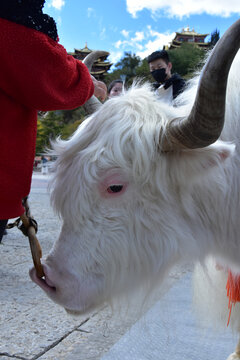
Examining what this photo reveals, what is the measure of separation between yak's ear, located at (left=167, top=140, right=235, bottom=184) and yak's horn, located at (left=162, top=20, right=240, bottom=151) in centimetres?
6

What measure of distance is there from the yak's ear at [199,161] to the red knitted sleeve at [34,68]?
555 millimetres

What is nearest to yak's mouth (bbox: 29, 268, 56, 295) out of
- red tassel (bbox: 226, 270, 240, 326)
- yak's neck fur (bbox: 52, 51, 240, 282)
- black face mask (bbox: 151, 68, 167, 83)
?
yak's neck fur (bbox: 52, 51, 240, 282)

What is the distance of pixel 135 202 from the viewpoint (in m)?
1.66

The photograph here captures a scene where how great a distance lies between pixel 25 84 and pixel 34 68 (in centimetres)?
7

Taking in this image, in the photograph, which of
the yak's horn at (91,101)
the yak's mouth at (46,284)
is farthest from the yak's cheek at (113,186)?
the yak's horn at (91,101)

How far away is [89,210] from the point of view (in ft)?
5.32

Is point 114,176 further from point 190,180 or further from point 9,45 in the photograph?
point 9,45

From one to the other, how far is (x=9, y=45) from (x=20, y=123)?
329mm

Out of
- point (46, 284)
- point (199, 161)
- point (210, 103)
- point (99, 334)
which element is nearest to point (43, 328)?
point (99, 334)

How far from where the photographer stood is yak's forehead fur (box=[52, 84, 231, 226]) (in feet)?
5.35

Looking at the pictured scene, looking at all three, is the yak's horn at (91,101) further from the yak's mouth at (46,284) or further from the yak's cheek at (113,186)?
the yak's mouth at (46,284)

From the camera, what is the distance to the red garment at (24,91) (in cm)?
139

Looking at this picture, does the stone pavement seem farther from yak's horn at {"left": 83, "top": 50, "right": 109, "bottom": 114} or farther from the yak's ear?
the yak's ear

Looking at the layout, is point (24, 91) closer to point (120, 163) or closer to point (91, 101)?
point (120, 163)
